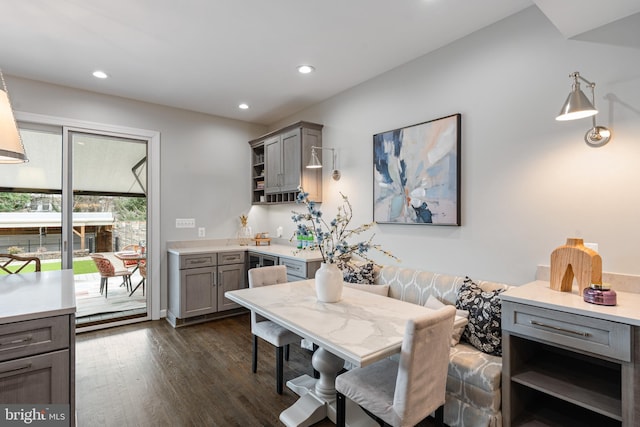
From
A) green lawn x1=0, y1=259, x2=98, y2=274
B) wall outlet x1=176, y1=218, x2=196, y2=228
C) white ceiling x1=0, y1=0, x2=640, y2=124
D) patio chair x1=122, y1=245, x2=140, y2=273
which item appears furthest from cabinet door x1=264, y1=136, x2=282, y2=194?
green lawn x1=0, y1=259, x2=98, y2=274

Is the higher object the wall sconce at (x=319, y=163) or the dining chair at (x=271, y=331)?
the wall sconce at (x=319, y=163)

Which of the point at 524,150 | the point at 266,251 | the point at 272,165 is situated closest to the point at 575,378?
the point at 524,150

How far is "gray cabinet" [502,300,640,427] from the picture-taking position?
147 cm

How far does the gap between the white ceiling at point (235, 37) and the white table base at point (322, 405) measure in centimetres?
241

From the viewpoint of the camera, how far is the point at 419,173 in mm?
2902

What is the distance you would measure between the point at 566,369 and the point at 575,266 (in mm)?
607

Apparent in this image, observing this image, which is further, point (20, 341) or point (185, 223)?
point (185, 223)

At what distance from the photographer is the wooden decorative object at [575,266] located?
1.79 m

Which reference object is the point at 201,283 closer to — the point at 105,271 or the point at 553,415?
the point at 105,271

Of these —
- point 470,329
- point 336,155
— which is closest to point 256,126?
point 336,155

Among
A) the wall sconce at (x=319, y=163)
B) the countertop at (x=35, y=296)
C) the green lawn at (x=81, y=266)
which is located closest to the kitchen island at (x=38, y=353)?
the countertop at (x=35, y=296)

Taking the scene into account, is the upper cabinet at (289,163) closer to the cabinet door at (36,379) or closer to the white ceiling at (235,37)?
the white ceiling at (235,37)

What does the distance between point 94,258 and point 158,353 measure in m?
1.58

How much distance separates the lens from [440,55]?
2809 mm
